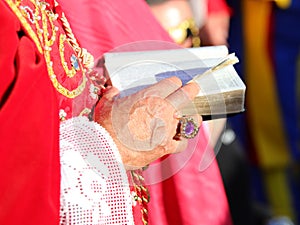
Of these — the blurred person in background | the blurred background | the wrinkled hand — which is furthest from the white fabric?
the blurred person in background

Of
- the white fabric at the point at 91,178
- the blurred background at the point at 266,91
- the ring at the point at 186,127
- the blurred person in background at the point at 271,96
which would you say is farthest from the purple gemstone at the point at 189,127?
the blurred person in background at the point at 271,96

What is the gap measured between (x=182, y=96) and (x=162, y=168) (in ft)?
0.77

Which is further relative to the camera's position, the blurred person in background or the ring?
the blurred person in background

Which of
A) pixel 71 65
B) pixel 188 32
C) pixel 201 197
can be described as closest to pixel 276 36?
pixel 188 32

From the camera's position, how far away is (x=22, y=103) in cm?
92

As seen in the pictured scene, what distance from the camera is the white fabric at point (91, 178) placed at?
973 millimetres

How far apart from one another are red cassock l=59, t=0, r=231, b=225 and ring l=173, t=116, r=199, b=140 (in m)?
0.17

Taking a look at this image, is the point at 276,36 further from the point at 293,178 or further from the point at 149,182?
the point at 149,182

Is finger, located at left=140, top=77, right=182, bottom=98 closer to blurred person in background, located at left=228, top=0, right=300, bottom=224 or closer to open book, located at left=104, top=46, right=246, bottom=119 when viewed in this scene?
open book, located at left=104, top=46, right=246, bottom=119

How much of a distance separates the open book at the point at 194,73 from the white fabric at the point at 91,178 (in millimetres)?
123

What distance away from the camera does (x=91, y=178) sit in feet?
3.25

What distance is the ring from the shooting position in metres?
1.04

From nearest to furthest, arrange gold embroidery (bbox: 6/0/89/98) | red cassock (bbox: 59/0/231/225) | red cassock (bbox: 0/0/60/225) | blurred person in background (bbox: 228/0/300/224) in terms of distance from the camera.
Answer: red cassock (bbox: 0/0/60/225) → gold embroidery (bbox: 6/0/89/98) → red cassock (bbox: 59/0/231/225) → blurred person in background (bbox: 228/0/300/224)

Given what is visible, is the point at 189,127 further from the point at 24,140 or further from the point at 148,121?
the point at 24,140
